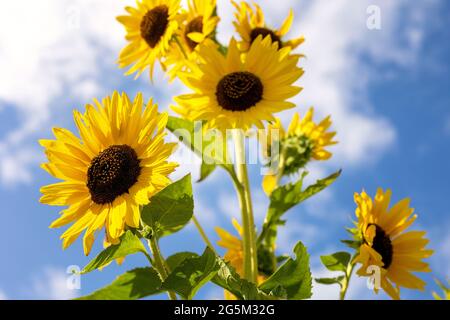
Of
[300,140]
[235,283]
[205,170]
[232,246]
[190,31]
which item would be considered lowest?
[235,283]

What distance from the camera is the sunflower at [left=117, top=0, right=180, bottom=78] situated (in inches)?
113

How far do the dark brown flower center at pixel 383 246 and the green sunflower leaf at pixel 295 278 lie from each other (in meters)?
0.64

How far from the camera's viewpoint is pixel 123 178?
213 cm

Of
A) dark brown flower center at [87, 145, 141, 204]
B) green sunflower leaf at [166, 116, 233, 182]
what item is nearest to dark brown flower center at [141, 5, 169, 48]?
green sunflower leaf at [166, 116, 233, 182]

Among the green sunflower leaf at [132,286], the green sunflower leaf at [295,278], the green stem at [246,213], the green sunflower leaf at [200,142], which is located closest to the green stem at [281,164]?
the green stem at [246,213]

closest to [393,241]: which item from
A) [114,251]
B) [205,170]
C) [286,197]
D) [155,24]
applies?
[286,197]

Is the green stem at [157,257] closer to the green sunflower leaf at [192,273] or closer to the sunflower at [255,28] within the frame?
the green sunflower leaf at [192,273]

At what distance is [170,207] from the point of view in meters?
2.04

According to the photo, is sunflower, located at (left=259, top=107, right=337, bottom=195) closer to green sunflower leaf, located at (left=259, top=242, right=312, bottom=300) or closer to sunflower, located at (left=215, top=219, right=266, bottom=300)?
sunflower, located at (left=215, top=219, right=266, bottom=300)

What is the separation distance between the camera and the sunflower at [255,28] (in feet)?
10.0

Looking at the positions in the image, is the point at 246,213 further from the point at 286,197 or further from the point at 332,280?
the point at 332,280

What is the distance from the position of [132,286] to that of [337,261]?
37.7 inches

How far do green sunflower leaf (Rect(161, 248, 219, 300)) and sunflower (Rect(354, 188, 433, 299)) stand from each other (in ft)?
2.84
